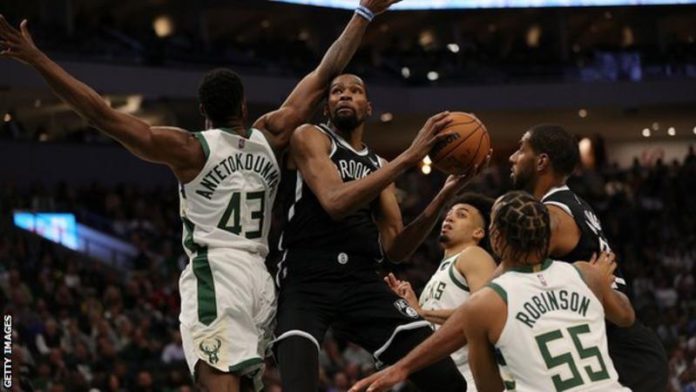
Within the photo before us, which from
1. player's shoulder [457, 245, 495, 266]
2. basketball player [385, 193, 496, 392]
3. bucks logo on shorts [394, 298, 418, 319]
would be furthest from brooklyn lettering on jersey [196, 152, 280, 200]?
player's shoulder [457, 245, 495, 266]

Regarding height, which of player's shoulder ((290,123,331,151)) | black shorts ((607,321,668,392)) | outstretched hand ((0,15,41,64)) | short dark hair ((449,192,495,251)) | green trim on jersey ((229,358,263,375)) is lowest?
black shorts ((607,321,668,392))

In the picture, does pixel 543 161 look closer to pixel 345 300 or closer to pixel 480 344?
pixel 345 300

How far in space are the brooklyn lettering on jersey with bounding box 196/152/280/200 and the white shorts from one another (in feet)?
1.06

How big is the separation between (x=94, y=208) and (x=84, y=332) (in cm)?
763

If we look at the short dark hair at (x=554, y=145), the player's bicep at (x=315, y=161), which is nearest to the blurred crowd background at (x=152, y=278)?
the player's bicep at (x=315, y=161)

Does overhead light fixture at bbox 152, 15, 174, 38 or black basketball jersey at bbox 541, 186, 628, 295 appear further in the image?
overhead light fixture at bbox 152, 15, 174, 38

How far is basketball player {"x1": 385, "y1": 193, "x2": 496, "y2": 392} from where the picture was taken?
313 inches

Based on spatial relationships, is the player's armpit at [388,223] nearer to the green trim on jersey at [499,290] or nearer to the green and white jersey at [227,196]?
the green and white jersey at [227,196]

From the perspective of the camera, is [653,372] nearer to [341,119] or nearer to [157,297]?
[341,119]

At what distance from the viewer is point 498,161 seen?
3631 cm

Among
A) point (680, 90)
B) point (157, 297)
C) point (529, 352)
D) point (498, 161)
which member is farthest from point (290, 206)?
point (498, 161)

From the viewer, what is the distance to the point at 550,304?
209 inches

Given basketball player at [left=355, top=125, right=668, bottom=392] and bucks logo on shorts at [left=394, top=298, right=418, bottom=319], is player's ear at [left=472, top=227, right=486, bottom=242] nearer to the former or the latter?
basketball player at [left=355, top=125, right=668, bottom=392]

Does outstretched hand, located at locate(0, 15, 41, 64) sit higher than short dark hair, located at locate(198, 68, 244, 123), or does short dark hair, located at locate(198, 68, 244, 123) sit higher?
outstretched hand, located at locate(0, 15, 41, 64)
